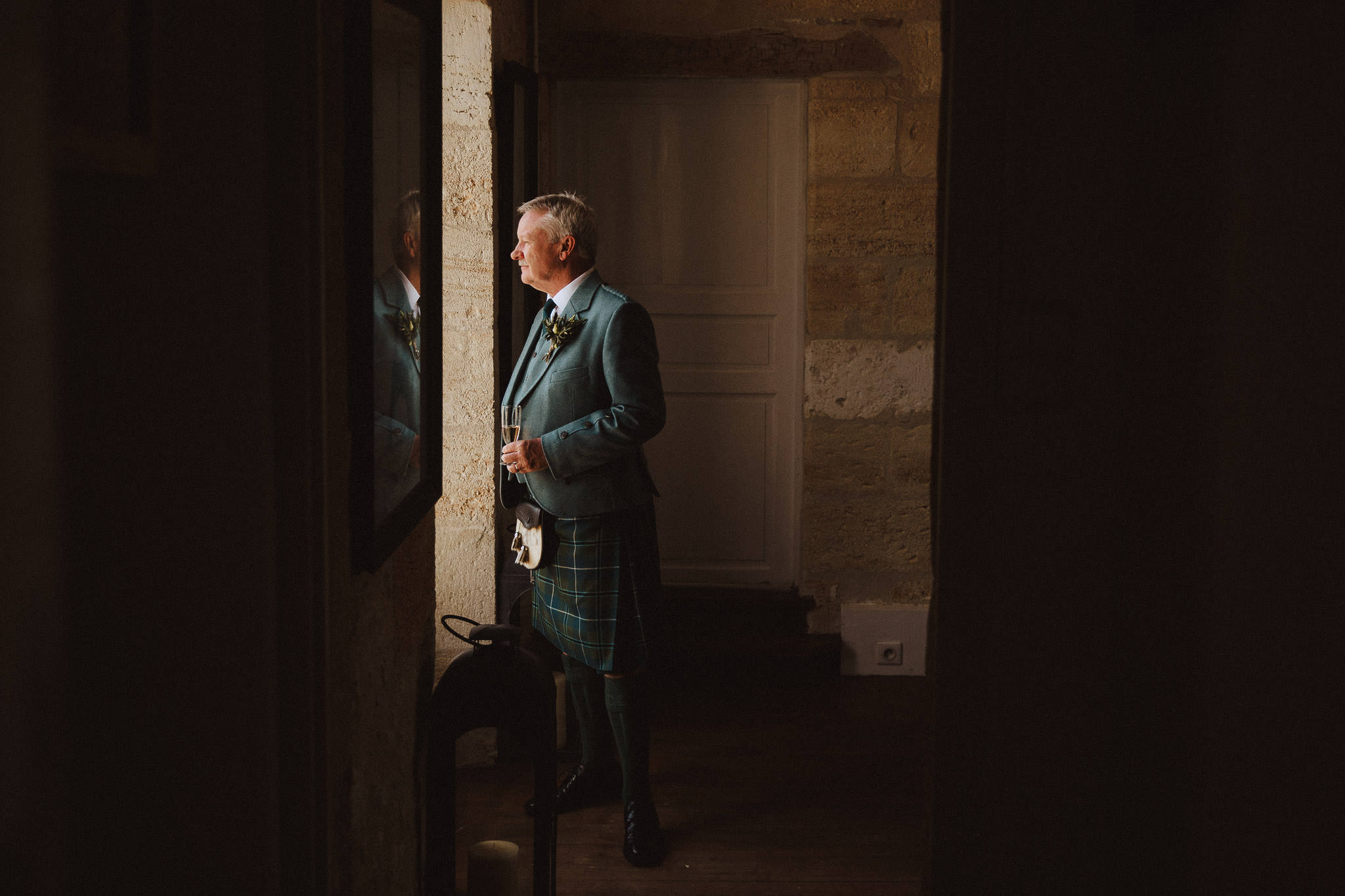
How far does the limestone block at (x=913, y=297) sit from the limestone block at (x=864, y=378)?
62 millimetres

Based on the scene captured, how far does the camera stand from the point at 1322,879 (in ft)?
3.17

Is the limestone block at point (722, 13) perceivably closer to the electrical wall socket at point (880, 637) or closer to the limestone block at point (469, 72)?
the limestone block at point (469, 72)

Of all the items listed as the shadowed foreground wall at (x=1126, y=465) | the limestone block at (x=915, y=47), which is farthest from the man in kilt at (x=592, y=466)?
the limestone block at (x=915, y=47)

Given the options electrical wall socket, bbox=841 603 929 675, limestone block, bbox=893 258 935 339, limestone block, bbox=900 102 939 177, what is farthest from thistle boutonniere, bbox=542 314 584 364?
electrical wall socket, bbox=841 603 929 675

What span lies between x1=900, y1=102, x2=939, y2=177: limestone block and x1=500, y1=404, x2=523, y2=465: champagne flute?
206cm

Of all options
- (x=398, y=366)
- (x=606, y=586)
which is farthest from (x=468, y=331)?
(x=398, y=366)

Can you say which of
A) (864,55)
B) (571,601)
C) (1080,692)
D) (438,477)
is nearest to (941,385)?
(1080,692)

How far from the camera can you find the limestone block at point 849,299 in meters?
3.92

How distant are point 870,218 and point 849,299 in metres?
0.32

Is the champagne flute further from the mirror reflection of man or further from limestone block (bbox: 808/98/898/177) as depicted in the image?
limestone block (bbox: 808/98/898/177)

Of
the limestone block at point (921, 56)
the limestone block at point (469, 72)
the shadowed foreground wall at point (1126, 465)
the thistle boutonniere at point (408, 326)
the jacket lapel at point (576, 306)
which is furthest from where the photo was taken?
the limestone block at point (921, 56)

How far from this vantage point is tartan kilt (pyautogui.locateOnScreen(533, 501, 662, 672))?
8.33 feet

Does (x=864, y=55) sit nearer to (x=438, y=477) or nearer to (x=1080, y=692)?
(x=438, y=477)

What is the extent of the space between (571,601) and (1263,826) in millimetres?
1788
